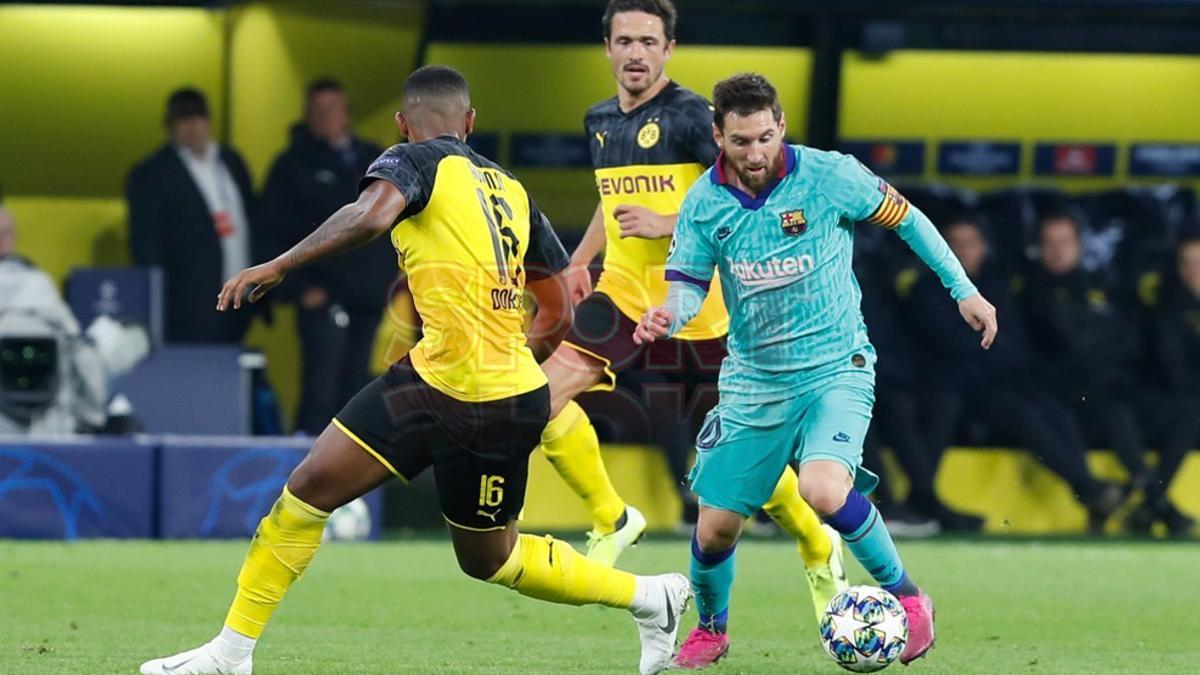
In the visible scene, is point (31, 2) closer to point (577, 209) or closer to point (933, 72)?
point (577, 209)

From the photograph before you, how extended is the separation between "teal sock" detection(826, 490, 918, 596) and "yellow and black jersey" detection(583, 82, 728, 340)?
1714mm

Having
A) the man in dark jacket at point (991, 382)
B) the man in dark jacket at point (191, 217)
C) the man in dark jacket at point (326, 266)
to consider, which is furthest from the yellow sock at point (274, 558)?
the man in dark jacket at point (991, 382)

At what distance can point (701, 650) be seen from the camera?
23.6 ft

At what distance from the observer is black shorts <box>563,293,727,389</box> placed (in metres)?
8.31

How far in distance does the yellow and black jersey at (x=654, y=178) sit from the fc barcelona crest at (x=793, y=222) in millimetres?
1428

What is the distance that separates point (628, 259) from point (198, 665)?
8.90 feet

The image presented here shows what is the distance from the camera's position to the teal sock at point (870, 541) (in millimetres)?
6688

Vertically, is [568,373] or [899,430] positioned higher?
[568,373]

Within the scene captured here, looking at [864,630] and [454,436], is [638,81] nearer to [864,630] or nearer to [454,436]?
[454,436]

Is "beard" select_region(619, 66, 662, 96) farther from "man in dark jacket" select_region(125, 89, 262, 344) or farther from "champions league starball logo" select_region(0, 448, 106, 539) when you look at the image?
"man in dark jacket" select_region(125, 89, 262, 344)

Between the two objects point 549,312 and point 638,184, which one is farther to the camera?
point 638,184

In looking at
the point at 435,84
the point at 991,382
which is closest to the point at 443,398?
the point at 435,84

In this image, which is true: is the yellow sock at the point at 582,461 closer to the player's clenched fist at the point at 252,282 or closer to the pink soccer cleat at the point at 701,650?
the pink soccer cleat at the point at 701,650

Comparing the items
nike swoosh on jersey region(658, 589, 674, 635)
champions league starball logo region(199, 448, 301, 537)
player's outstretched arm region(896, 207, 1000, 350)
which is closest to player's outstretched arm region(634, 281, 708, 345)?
player's outstretched arm region(896, 207, 1000, 350)
